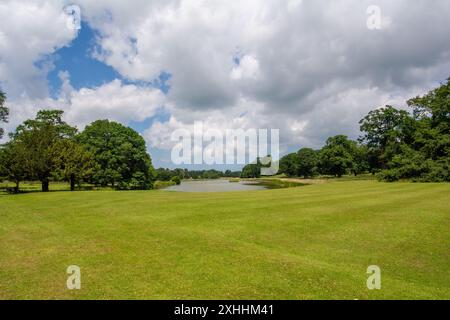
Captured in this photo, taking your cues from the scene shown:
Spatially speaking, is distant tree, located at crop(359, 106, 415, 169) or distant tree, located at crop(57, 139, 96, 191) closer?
distant tree, located at crop(57, 139, 96, 191)

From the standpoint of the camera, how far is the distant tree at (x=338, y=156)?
98.4m

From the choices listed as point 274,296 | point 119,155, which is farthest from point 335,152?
point 274,296

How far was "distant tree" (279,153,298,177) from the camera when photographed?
158 m

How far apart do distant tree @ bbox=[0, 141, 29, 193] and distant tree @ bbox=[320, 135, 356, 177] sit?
89504 millimetres

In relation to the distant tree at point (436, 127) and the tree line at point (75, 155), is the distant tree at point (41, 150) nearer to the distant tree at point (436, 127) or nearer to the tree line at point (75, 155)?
the tree line at point (75, 155)

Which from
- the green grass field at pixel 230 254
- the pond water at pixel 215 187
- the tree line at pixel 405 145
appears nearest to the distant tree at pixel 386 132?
the tree line at pixel 405 145

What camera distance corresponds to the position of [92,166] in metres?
54.0

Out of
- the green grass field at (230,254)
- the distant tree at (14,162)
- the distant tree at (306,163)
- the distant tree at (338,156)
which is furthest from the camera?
the distant tree at (306,163)

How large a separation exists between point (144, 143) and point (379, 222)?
2217 inches

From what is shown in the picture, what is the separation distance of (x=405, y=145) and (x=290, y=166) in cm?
10834

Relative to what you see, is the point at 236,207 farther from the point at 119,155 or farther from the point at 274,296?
the point at 119,155

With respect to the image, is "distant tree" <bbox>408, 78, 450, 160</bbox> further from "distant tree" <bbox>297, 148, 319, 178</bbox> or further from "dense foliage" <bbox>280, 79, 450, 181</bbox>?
"distant tree" <bbox>297, 148, 319, 178</bbox>

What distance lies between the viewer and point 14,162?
140 feet

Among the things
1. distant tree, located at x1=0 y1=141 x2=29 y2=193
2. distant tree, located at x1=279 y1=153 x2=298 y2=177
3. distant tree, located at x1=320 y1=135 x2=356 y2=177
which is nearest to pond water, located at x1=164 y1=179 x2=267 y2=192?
distant tree, located at x1=0 y1=141 x2=29 y2=193
